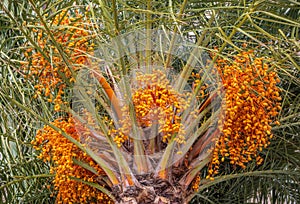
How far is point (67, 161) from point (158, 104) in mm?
316

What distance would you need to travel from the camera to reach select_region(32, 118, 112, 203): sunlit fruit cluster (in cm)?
153

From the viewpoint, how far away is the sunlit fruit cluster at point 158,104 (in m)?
1.39

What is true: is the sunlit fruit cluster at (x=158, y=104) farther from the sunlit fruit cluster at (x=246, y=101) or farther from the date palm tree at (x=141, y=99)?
the sunlit fruit cluster at (x=246, y=101)

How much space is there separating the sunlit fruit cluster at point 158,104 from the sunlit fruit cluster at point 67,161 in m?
0.18

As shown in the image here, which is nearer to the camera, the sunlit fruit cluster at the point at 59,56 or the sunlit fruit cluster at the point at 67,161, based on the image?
the sunlit fruit cluster at the point at 59,56

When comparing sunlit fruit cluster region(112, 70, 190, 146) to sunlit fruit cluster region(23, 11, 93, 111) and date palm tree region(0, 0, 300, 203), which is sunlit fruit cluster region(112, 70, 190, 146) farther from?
sunlit fruit cluster region(23, 11, 93, 111)

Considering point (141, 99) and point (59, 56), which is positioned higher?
point (59, 56)

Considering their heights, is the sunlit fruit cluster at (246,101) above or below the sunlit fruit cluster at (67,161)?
above

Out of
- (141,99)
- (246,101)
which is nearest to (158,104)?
(141,99)

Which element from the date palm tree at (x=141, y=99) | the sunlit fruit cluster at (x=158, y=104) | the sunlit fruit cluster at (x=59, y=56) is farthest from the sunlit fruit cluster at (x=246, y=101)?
the sunlit fruit cluster at (x=59, y=56)

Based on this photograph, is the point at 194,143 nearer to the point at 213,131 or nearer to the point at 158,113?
the point at 213,131

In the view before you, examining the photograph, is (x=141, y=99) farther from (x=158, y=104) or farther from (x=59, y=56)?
(x=59, y=56)

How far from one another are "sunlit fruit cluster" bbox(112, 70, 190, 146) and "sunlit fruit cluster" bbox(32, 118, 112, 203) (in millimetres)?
178

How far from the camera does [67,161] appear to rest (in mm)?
1494
